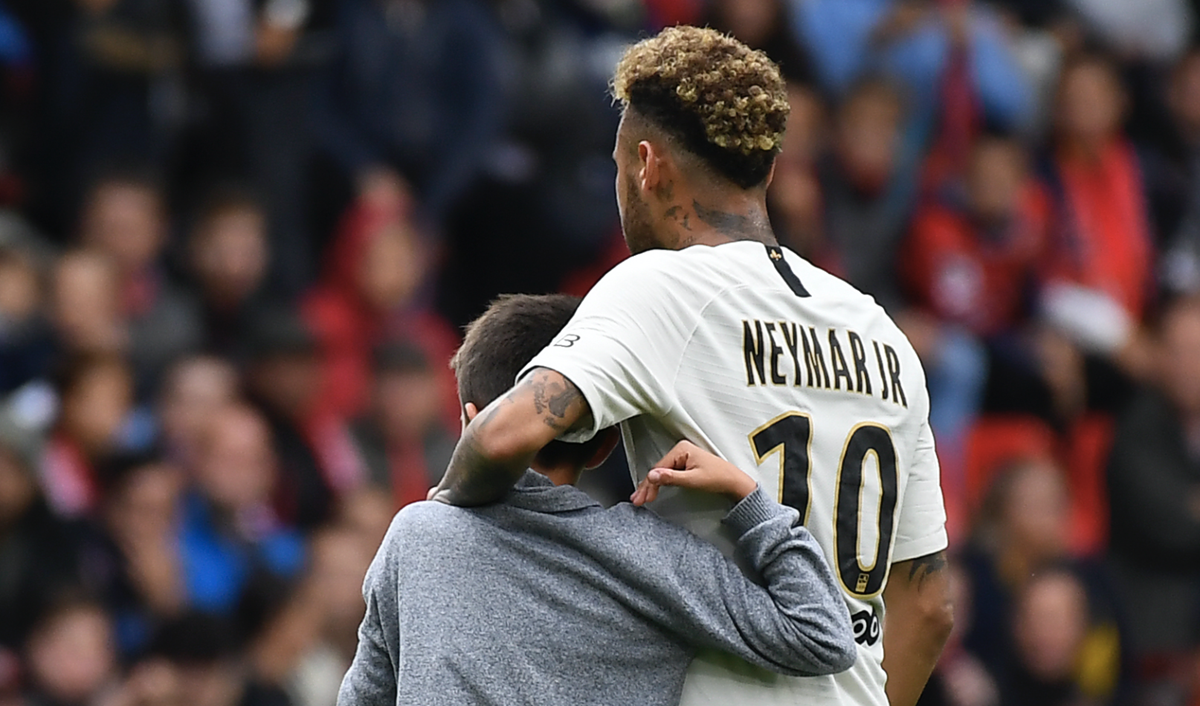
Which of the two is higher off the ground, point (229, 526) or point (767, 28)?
point (767, 28)

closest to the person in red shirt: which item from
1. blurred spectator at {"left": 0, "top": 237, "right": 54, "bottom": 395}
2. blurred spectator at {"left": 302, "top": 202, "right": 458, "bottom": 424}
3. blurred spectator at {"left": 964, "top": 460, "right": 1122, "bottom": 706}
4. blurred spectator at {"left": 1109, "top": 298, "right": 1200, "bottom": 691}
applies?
blurred spectator at {"left": 1109, "top": 298, "right": 1200, "bottom": 691}

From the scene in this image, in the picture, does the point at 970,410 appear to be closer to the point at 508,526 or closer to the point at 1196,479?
the point at 1196,479

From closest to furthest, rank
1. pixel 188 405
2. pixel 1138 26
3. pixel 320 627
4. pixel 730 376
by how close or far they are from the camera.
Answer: pixel 730 376, pixel 320 627, pixel 188 405, pixel 1138 26

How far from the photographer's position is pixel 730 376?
3027 millimetres

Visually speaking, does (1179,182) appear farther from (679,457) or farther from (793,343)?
(679,457)

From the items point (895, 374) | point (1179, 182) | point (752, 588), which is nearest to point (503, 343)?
point (752, 588)

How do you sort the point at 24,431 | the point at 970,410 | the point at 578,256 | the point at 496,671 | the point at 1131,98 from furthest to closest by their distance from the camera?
the point at 1131,98, the point at 970,410, the point at 578,256, the point at 24,431, the point at 496,671

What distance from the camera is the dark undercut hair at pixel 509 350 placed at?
3051 mm

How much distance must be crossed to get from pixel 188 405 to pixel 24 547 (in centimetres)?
95

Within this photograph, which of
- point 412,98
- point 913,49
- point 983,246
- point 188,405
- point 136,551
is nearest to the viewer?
point 136,551

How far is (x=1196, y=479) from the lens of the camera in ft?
30.5

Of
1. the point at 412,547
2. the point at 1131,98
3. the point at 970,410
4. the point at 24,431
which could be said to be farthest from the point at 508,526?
the point at 1131,98

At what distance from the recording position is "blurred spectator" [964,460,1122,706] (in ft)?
27.8

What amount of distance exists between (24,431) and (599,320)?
13.1 ft
